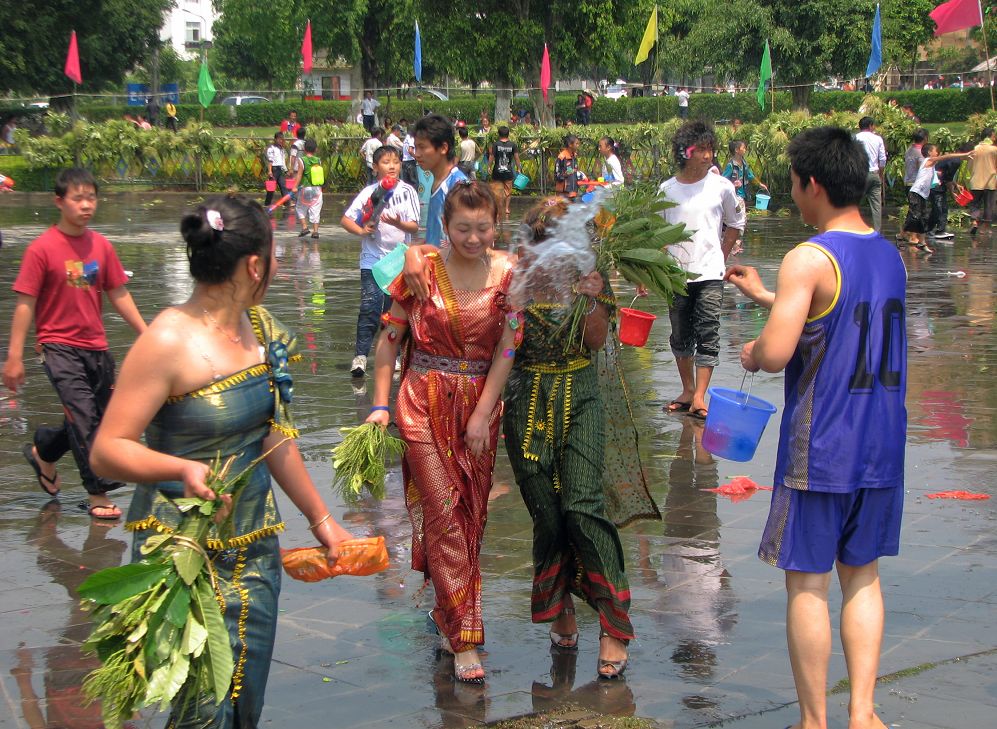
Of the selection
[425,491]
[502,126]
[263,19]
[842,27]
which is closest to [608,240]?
[425,491]

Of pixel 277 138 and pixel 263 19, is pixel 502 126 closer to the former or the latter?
pixel 277 138

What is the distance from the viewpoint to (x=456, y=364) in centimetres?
459

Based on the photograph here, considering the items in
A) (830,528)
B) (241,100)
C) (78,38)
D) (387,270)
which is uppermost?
(78,38)

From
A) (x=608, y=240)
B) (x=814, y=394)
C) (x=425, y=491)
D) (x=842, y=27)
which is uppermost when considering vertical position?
(x=842, y=27)

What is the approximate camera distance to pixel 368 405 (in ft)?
29.8

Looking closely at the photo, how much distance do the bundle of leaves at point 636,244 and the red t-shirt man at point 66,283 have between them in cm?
296

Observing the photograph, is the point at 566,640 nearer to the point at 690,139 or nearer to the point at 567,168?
the point at 690,139

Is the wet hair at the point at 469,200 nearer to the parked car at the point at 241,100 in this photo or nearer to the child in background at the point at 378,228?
the child in background at the point at 378,228

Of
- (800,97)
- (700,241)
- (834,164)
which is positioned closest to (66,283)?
(700,241)

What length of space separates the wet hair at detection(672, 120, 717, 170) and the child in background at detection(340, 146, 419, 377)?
2103 millimetres

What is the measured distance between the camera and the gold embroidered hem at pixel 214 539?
3150 millimetres

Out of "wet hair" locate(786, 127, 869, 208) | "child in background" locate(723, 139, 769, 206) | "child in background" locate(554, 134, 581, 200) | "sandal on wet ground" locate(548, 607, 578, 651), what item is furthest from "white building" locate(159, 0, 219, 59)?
"wet hair" locate(786, 127, 869, 208)

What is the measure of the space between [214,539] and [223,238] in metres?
0.77

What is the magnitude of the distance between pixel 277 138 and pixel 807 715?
951 inches
